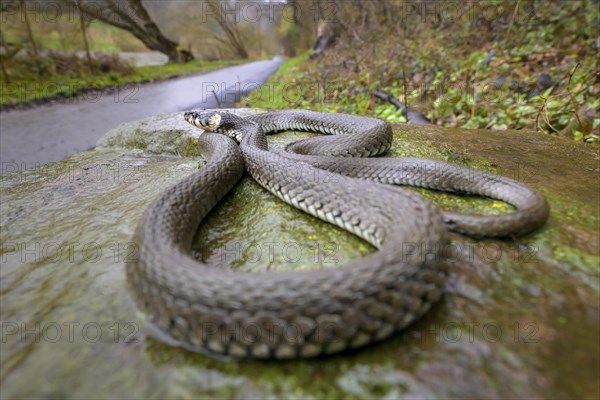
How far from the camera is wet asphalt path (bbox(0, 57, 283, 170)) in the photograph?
272 inches

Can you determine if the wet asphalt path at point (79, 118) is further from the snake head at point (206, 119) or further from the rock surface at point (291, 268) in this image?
the rock surface at point (291, 268)

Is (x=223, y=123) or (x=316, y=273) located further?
(x=223, y=123)

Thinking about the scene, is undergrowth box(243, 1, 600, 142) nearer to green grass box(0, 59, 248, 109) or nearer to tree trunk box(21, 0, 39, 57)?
green grass box(0, 59, 248, 109)

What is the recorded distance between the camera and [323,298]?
1688 millimetres

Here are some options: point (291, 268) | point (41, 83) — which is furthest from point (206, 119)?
point (41, 83)

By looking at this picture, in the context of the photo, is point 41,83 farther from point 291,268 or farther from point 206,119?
point 291,268

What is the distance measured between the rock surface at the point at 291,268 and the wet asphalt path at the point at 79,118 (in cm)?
361

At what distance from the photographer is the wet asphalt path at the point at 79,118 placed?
691 cm

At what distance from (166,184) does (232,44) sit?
161 ft

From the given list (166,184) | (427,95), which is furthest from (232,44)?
(166,184)

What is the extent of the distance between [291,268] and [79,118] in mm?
9979

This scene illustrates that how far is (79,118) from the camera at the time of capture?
9594mm

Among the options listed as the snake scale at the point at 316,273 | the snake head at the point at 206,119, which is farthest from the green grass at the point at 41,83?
the snake scale at the point at 316,273

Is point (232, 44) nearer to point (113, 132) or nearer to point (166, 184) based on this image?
point (113, 132)
